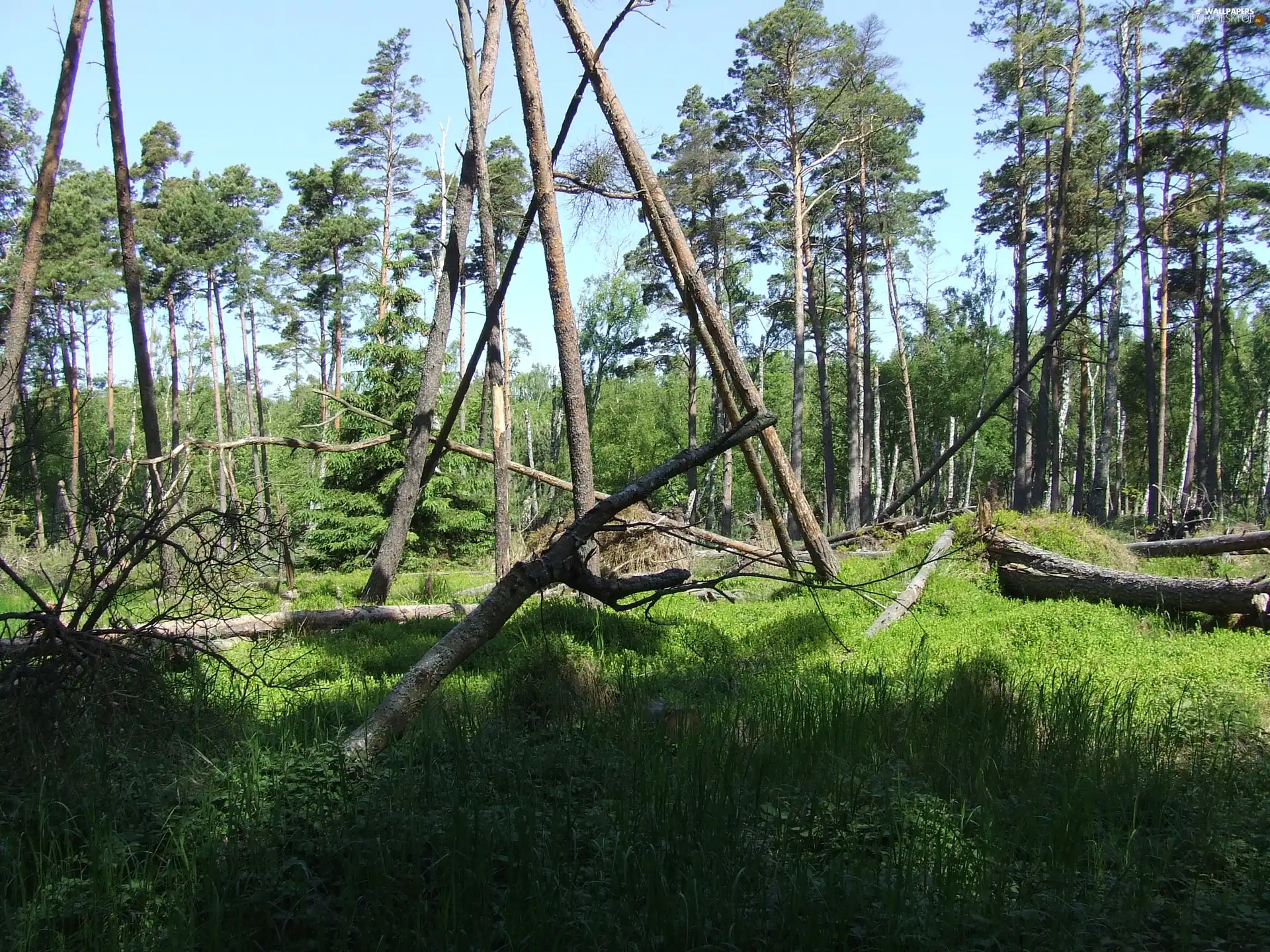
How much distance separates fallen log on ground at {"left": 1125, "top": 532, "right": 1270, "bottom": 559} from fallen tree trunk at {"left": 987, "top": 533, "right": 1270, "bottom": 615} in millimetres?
1879

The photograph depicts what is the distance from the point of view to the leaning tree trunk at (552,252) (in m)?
9.12

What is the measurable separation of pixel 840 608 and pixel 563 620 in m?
3.65

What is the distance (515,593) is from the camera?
5191 mm

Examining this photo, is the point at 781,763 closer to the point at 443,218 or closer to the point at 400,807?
the point at 400,807

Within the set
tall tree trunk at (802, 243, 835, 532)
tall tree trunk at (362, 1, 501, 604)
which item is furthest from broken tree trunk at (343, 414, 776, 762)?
tall tree trunk at (802, 243, 835, 532)

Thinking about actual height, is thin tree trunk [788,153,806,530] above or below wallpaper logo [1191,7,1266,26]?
below

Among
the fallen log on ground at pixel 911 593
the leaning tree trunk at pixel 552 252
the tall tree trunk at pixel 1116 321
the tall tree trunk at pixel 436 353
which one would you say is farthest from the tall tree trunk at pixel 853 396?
the leaning tree trunk at pixel 552 252

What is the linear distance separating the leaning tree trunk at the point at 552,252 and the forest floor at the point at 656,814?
9.33 feet

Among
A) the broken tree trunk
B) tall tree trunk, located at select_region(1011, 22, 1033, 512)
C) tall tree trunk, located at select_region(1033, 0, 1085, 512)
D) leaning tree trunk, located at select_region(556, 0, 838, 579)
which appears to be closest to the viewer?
the broken tree trunk

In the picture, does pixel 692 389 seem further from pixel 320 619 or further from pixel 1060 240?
pixel 320 619

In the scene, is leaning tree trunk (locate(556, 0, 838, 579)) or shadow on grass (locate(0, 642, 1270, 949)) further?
leaning tree trunk (locate(556, 0, 838, 579))

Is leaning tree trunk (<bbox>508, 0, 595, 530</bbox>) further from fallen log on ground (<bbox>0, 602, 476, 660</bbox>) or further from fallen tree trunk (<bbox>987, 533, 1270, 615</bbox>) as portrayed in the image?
fallen tree trunk (<bbox>987, 533, 1270, 615</bbox>)

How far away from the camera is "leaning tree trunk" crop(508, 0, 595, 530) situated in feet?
29.9

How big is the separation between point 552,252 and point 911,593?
599 centimetres
